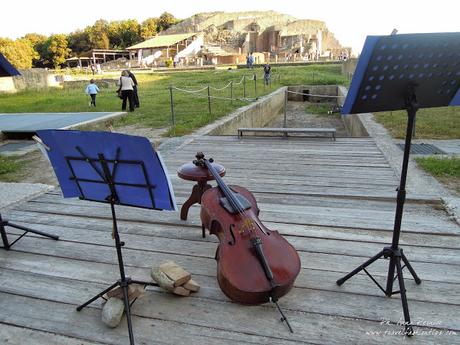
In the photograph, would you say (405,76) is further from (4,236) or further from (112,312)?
(4,236)

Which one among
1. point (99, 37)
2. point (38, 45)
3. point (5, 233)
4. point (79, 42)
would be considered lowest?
point (5, 233)

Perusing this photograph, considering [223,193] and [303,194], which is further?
[303,194]

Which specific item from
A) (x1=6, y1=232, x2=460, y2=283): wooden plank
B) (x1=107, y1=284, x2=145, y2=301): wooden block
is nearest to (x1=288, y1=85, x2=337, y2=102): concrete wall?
(x1=6, y1=232, x2=460, y2=283): wooden plank

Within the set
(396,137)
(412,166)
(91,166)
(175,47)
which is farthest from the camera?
(175,47)

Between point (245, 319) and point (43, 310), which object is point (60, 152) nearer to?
point (43, 310)

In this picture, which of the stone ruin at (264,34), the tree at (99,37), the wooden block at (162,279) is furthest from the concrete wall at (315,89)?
the tree at (99,37)

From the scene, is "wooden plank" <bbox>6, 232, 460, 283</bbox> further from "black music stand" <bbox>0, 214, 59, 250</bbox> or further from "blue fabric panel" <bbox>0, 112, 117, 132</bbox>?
"blue fabric panel" <bbox>0, 112, 117, 132</bbox>

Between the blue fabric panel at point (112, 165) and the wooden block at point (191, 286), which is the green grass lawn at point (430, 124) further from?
the blue fabric panel at point (112, 165)

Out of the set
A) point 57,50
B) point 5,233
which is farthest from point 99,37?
point 5,233

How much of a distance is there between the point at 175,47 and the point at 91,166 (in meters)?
58.3

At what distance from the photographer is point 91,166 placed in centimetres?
200

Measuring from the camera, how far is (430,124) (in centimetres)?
827

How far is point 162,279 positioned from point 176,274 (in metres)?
0.09

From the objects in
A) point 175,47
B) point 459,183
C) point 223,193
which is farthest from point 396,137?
point 175,47
